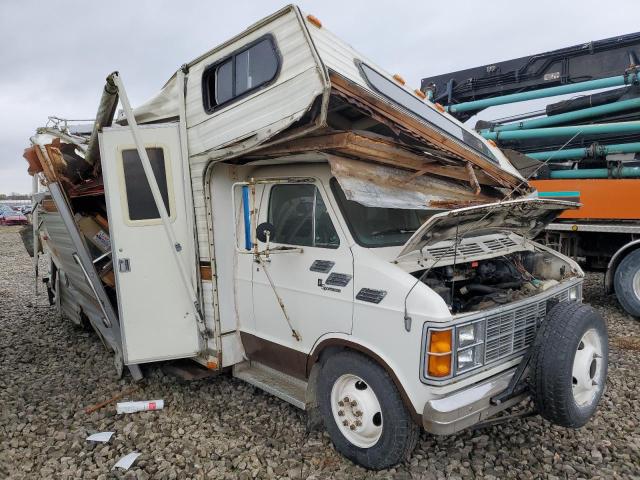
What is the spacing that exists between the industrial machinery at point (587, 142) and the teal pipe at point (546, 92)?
0.05 ft

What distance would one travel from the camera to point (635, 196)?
6273 millimetres

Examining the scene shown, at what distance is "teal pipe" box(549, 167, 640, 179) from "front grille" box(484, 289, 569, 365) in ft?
13.4

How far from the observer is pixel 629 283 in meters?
6.38

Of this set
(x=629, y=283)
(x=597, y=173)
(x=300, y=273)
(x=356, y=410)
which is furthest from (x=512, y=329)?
(x=597, y=173)

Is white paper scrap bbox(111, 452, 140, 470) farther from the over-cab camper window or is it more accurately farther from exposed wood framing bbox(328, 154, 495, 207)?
the over-cab camper window

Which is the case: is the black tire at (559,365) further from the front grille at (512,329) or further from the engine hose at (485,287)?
the engine hose at (485,287)

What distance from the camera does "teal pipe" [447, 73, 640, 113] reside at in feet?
22.2

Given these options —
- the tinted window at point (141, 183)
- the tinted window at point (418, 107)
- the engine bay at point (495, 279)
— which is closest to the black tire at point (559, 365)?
the engine bay at point (495, 279)

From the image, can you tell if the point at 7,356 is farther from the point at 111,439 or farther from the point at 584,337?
the point at 584,337

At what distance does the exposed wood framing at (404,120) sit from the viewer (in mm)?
3066

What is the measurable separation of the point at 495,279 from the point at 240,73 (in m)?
2.61

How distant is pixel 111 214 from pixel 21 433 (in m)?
1.86

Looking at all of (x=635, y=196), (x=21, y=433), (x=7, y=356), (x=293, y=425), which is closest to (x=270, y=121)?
(x=293, y=425)

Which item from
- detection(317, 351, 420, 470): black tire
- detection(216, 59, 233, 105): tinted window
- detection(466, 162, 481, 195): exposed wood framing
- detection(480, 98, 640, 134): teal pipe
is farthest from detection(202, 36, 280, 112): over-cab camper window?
detection(480, 98, 640, 134): teal pipe
